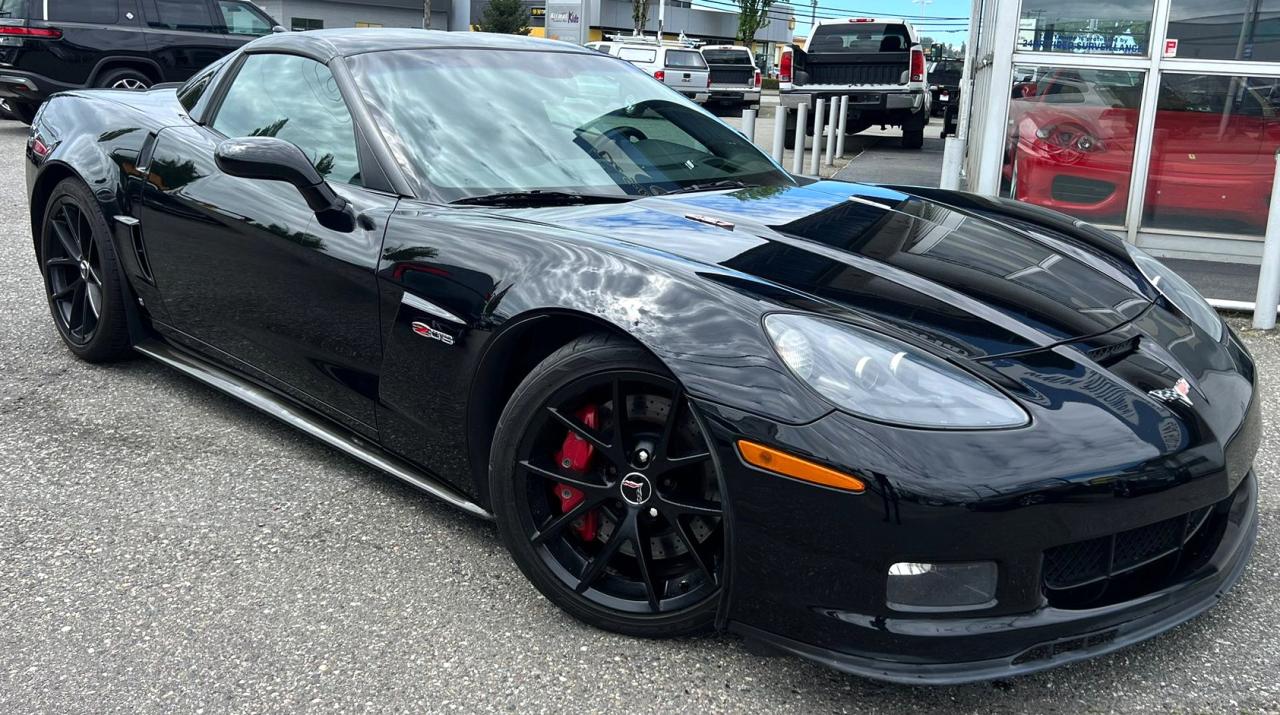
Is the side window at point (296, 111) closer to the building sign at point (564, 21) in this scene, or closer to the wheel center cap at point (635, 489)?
the wheel center cap at point (635, 489)

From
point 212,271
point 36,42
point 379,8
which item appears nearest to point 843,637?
point 212,271

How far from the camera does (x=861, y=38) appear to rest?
16.2 meters

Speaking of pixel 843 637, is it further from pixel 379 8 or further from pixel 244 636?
pixel 379 8

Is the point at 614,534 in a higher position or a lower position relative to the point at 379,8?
lower

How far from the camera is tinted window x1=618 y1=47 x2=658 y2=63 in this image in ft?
86.3

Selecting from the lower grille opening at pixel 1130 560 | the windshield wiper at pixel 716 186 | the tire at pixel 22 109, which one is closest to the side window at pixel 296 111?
the windshield wiper at pixel 716 186

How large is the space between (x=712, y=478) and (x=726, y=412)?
20 centimetres

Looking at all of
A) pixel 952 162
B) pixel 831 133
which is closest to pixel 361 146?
pixel 952 162

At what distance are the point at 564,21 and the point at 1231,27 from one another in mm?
41050

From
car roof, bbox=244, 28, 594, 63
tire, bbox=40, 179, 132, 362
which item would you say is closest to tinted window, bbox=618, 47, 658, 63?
tire, bbox=40, 179, 132, 362

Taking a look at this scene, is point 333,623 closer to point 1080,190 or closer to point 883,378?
point 883,378

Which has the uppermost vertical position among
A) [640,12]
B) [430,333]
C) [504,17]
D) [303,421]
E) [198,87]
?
[640,12]

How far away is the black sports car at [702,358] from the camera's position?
197 centimetres

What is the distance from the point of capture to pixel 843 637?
201cm
